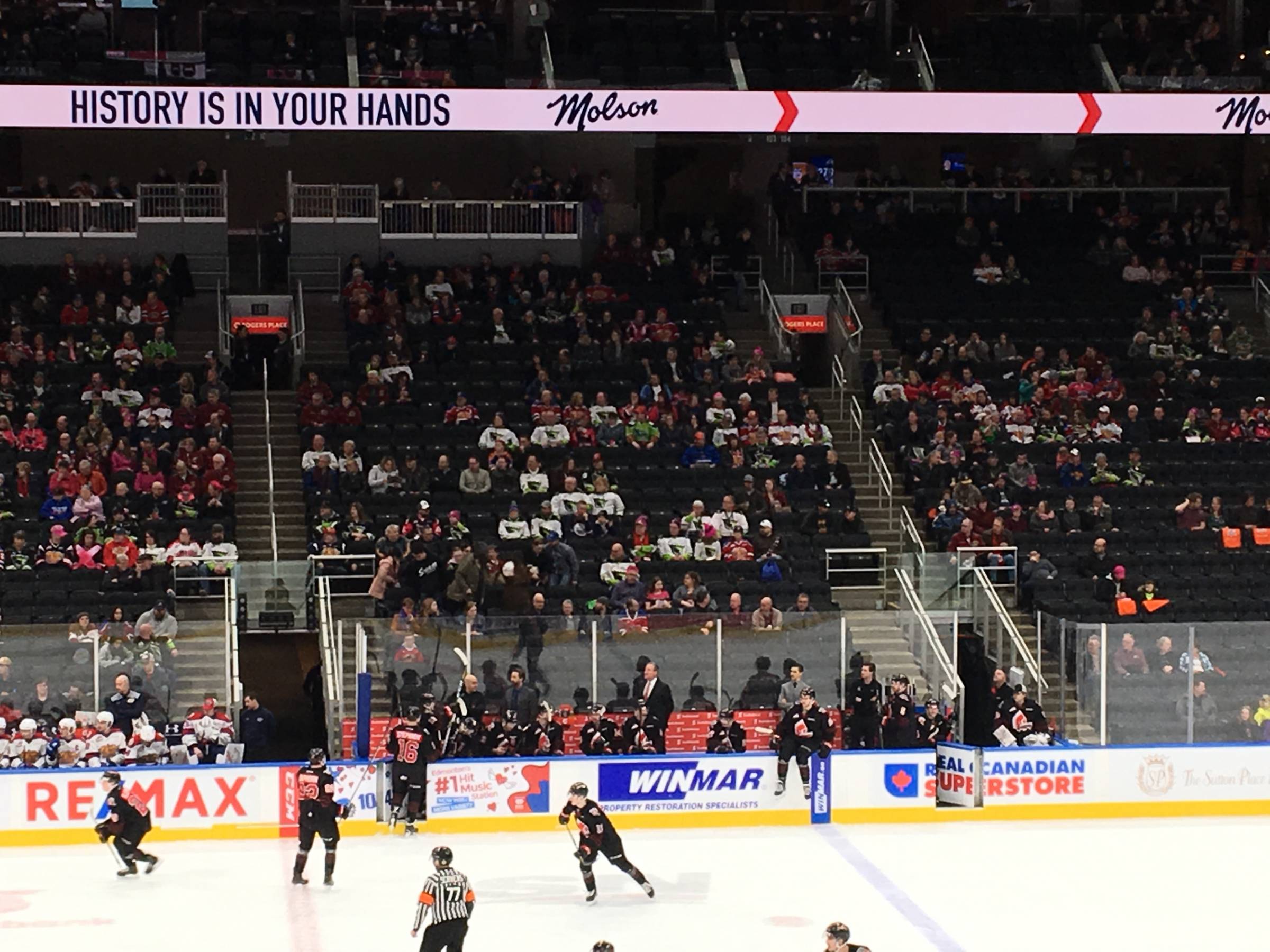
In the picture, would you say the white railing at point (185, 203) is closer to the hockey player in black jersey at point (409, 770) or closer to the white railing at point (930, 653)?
the hockey player in black jersey at point (409, 770)

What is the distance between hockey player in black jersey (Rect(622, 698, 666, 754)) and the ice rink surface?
0.85 m

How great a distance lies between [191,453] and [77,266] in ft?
15.8

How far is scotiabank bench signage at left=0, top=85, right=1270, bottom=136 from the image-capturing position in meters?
24.8

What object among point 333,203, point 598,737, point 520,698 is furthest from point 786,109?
point 598,737

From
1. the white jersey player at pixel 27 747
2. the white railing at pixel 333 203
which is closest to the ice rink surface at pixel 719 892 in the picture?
the white jersey player at pixel 27 747

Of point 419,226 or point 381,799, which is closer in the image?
point 381,799

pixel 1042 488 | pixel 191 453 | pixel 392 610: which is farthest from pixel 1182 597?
pixel 191 453

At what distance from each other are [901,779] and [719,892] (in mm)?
3468

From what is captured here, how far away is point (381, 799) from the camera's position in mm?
19422

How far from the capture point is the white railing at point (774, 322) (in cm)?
2842

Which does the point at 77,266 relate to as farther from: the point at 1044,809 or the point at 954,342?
the point at 1044,809

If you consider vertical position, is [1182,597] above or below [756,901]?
above

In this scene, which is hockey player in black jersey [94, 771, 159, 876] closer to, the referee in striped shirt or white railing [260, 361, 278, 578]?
the referee in striped shirt

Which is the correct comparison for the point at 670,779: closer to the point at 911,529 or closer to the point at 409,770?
the point at 409,770
